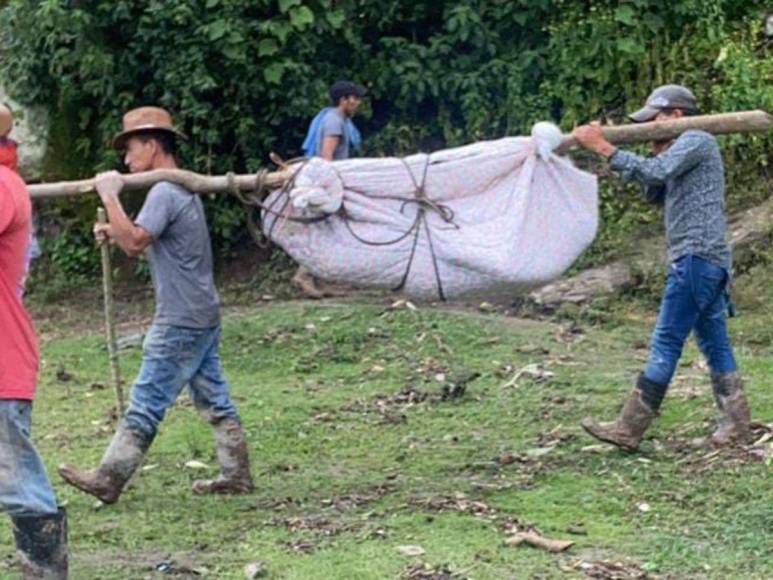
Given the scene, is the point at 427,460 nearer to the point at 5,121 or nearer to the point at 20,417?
the point at 20,417

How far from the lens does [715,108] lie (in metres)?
12.8

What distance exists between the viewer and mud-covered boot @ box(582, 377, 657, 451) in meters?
7.36

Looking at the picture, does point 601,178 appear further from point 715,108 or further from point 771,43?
point 771,43

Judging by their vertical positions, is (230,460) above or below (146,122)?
below

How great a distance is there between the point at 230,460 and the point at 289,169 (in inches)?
52.7

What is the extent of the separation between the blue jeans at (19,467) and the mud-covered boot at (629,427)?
2773 millimetres

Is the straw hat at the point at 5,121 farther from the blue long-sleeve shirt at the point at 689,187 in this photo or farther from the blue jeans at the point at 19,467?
the blue long-sleeve shirt at the point at 689,187

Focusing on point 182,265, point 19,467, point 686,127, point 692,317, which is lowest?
point 19,467

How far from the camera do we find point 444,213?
23.4ft

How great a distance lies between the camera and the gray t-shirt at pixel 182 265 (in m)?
6.89

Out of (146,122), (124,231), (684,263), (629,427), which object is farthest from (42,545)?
(684,263)

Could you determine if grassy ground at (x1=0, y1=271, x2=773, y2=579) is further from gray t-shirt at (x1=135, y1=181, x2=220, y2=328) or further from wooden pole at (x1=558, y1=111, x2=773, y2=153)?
wooden pole at (x1=558, y1=111, x2=773, y2=153)

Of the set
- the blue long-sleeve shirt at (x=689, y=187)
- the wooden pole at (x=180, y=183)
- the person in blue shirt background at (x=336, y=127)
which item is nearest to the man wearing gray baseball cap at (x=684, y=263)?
the blue long-sleeve shirt at (x=689, y=187)

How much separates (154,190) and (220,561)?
67.2 inches
